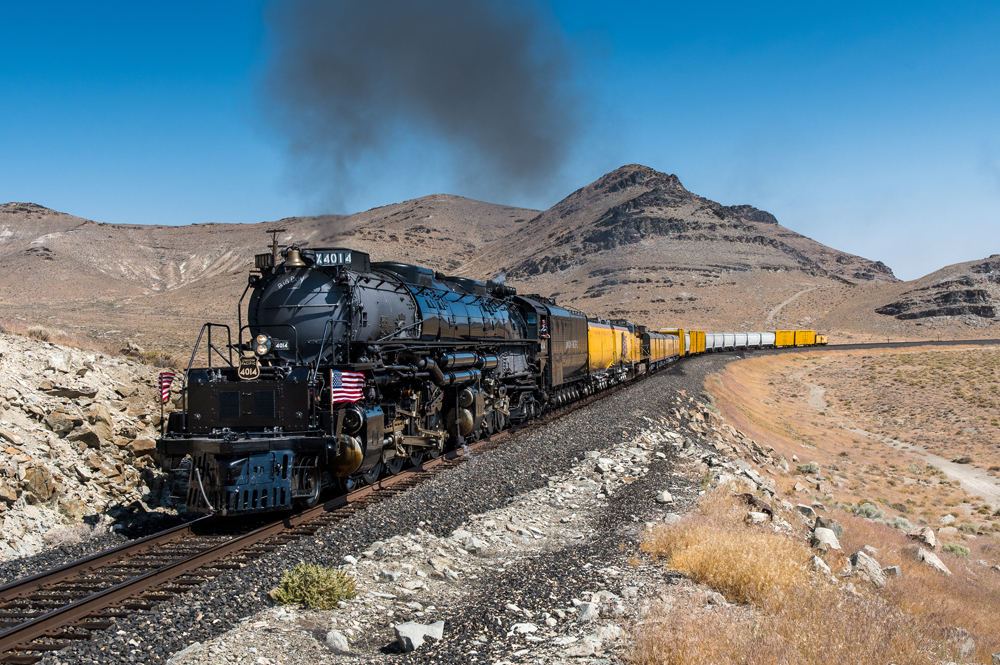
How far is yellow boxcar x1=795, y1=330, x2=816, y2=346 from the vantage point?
83.4 metres

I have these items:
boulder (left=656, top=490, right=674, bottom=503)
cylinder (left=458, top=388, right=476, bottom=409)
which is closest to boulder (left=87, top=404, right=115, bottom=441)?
Answer: cylinder (left=458, top=388, right=476, bottom=409)

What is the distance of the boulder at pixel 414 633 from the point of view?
5559 mm

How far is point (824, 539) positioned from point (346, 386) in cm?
777

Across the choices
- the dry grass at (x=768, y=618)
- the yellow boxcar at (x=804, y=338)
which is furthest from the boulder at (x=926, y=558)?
the yellow boxcar at (x=804, y=338)

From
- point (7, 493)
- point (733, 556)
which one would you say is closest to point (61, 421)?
point (7, 493)

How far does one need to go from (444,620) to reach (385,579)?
1.32m

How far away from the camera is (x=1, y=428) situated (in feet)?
32.3

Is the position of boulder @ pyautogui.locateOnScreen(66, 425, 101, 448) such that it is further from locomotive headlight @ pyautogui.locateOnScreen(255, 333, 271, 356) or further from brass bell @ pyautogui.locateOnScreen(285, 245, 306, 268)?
brass bell @ pyautogui.locateOnScreen(285, 245, 306, 268)

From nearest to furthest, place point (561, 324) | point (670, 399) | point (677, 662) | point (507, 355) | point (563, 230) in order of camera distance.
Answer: point (677, 662), point (507, 355), point (561, 324), point (670, 399), point (563, 230)

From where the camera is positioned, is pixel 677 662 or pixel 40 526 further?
pixel 40 526

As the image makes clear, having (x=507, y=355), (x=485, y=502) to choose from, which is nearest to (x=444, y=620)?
(x=485, y=502)

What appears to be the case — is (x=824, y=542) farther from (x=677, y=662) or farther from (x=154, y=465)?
(x=154, y=465)

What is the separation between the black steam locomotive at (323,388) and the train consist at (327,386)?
0.02 meters

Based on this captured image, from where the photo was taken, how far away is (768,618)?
6129 mm
